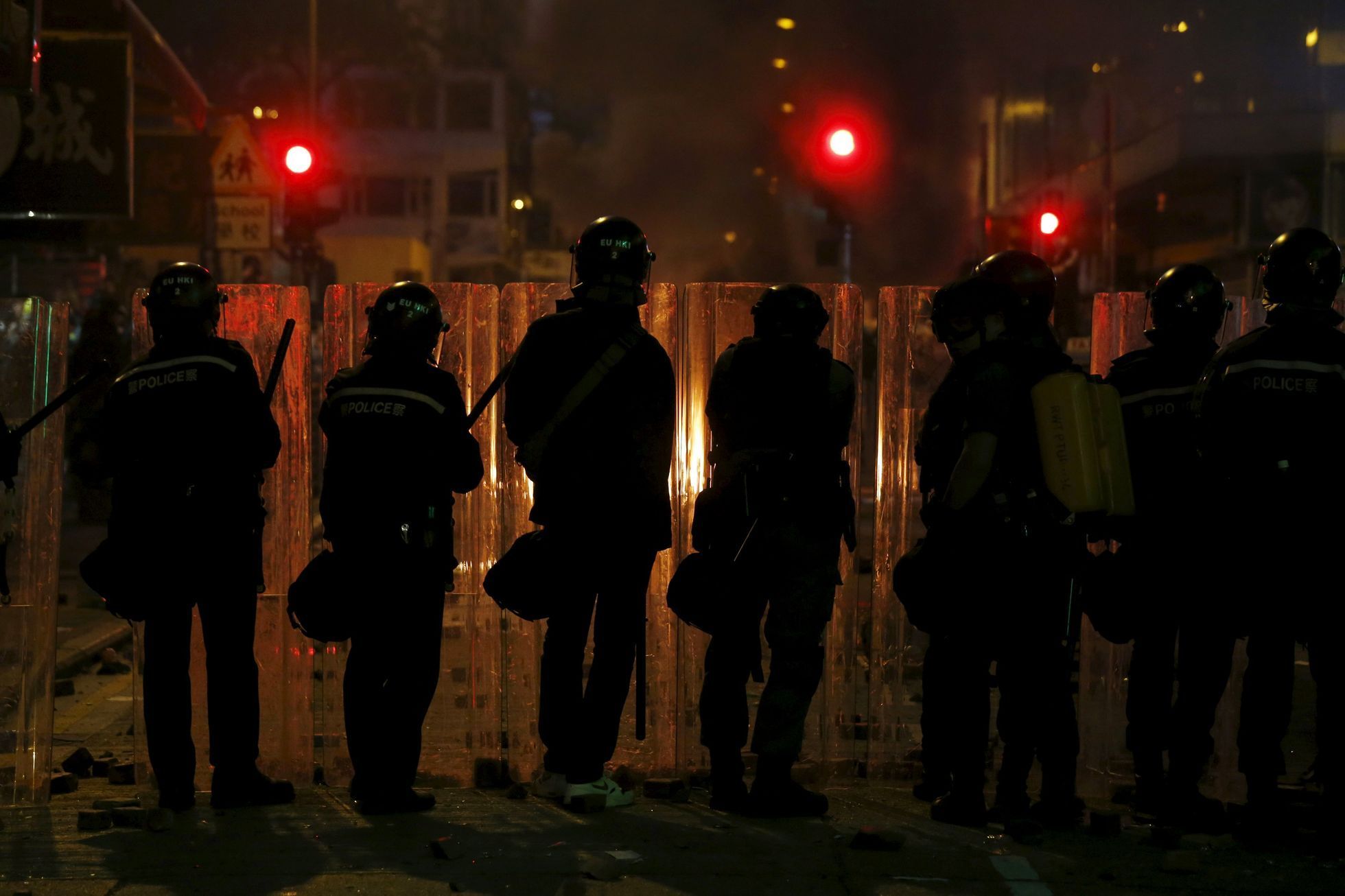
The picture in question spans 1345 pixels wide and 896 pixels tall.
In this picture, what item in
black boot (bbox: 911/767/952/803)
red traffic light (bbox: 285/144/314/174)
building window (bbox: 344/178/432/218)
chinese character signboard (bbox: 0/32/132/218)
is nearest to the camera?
black boot (bbox: 911/767/952/803)

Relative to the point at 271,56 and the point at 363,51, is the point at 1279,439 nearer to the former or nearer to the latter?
the point at 271,56

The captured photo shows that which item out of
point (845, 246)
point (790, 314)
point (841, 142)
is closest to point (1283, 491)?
point (790, 314)

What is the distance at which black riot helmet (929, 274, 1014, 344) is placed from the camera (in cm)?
504

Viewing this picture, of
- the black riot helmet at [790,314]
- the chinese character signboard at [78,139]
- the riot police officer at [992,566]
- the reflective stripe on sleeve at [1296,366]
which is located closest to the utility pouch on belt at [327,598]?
the black riot helmet at [790,314]

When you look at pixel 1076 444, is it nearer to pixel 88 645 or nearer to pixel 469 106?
pixel 88 645

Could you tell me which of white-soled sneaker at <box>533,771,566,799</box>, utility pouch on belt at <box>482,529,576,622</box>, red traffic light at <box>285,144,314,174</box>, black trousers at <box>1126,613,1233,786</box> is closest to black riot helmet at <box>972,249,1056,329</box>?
black trousers at <box>1126,613,1233,786</box>

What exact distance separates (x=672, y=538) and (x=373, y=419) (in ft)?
4.00

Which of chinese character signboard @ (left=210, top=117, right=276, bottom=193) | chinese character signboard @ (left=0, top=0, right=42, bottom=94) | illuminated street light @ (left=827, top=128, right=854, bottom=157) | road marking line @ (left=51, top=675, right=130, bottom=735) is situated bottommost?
road marking line @ (left=51, top=675, right=130, bottom=735)

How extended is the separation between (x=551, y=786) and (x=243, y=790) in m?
1.04

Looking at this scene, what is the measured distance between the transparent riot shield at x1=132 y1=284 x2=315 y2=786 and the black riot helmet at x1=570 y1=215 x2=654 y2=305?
1104mm

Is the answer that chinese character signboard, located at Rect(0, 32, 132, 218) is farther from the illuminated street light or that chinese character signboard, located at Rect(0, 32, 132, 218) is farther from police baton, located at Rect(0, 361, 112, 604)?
the illuminated street light

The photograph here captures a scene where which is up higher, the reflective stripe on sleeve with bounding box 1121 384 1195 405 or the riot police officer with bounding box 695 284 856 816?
the reflective stripe on sleeve with bounding box 1121 384 1195 405

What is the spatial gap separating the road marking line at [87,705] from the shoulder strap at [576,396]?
3178mm

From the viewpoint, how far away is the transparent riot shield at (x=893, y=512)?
574 cm
